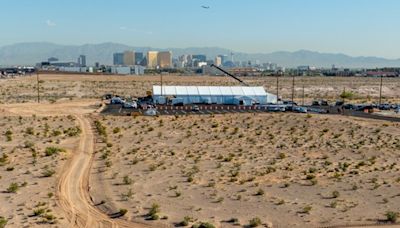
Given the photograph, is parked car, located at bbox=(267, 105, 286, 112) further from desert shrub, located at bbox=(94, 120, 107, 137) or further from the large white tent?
desert shrub, located at bbox=(94, 120, 107, 137)

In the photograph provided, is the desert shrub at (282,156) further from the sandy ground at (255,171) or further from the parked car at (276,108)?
the parked car at (276,108)

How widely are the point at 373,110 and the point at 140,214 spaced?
6623 centimetres

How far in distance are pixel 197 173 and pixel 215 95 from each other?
5775 centimetres

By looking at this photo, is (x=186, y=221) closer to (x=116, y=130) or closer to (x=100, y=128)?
(x=116, y=130)

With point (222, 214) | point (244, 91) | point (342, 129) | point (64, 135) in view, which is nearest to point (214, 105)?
point (244, 91)

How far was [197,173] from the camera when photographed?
35.2m

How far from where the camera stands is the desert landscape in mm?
25641

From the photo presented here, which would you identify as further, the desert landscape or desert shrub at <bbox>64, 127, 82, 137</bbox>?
desert shrub at <bbox>64, 127, 82, 137</bbox>

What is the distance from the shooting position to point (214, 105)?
8900cm

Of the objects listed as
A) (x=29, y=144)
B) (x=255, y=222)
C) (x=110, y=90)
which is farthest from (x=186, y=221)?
(x=110, y=90)

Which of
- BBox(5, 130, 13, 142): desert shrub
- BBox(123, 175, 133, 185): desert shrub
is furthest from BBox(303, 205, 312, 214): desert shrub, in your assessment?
BBox(5, 130, 13, 142): desert shrub

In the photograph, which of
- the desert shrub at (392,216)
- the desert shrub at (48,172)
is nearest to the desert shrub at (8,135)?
the desert shrub at (48,172)

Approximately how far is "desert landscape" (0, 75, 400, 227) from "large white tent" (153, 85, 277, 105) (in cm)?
2825

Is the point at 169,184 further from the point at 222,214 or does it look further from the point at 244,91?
the point at 244,91
